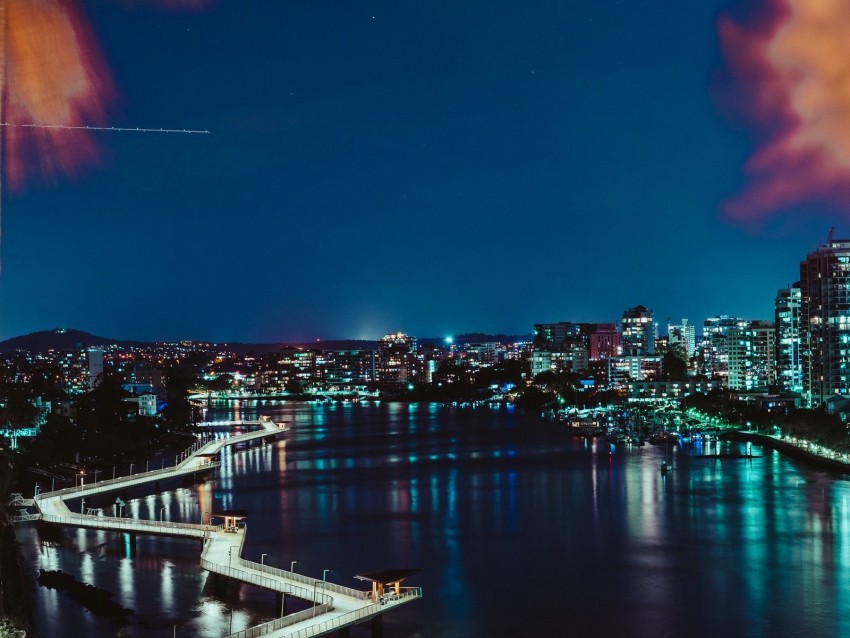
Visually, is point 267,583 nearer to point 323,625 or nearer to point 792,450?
point 323,625

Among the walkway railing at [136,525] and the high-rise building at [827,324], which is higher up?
the high-rise building at [827,324]

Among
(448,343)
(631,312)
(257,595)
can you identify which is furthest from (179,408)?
(448,343)

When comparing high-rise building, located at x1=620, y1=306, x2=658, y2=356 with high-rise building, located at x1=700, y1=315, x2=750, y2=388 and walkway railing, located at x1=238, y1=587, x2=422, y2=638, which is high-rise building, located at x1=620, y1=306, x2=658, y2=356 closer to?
high-rise building, located at x1=700, y1=315, x2=750, y2=388

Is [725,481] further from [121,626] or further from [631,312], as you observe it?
[631,312]

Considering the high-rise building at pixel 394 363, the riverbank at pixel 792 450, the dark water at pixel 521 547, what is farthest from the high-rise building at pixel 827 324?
the high-rise building at pixel 394 363

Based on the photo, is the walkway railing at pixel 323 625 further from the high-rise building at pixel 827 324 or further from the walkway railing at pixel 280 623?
the high-rise building at pixel 827 324

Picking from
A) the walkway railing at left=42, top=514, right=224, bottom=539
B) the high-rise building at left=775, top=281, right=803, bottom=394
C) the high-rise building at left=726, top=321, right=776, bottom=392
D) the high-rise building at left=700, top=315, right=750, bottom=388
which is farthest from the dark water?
the high-rise building at left=700, top=315, right=750, bottom=388


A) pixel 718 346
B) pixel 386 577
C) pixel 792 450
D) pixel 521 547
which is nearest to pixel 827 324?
pixel 792 450
